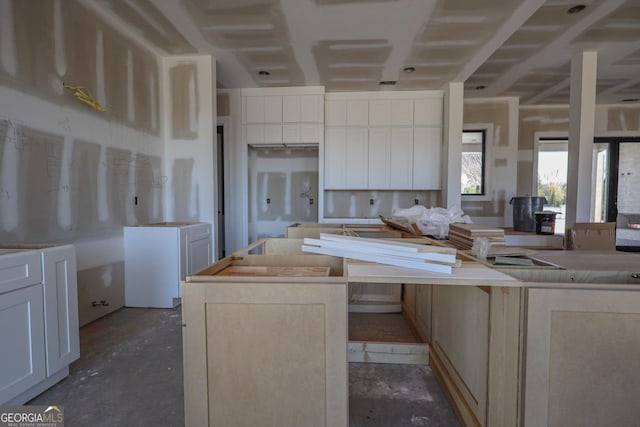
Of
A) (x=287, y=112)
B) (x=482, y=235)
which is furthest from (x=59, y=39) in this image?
(x=482, y=235)

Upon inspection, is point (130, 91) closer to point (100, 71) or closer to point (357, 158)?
point (100, 71)

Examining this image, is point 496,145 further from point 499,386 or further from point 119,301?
point 119,301

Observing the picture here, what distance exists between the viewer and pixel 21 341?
5.05ft

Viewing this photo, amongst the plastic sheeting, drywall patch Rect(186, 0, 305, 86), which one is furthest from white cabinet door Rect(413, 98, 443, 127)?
the plastic sheeting

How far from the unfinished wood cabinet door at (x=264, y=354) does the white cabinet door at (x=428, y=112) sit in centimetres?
440

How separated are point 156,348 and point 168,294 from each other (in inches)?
34.4

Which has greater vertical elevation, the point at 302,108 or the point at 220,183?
the point at 302,108

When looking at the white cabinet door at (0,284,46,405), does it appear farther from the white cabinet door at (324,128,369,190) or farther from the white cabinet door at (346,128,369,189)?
the white cabinet door at (346,128,369,189)

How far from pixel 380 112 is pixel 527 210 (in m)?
2.65

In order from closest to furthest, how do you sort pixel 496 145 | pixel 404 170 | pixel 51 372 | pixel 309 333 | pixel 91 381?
pixel 309 333
pixel 51 372
pixel 91 381
pixel 404 170
pixel 496 145

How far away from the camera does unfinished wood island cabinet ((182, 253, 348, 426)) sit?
1075 mm

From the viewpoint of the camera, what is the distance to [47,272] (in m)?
1.69

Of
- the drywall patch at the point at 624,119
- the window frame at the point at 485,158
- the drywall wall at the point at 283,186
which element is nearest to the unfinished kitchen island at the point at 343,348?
the drywall wall at the point at 283,186

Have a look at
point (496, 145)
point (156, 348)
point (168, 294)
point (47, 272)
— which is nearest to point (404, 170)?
point (496, 145)
